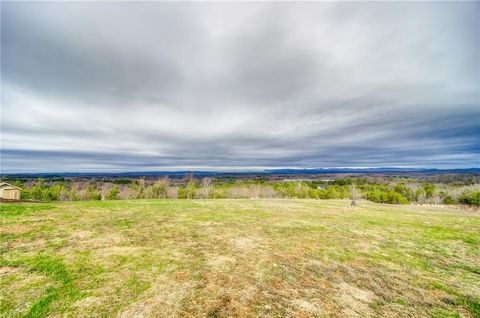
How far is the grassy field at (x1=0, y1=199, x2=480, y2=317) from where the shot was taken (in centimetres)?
405

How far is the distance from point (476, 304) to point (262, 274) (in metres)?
4.38

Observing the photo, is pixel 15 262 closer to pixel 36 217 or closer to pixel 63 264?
pixel 63 264

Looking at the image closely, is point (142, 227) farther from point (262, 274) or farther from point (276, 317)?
point (276, 317)

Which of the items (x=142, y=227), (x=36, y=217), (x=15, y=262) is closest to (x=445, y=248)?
(x=142, y=227)

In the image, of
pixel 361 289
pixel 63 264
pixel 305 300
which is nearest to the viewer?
pixel 305 300

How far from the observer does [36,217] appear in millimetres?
9664

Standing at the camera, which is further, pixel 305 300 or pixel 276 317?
pixel 305 300

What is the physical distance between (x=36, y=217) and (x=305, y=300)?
1149 centimetres

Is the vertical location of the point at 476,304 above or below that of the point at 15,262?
below

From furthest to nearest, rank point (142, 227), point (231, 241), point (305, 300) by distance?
point (142, 227), point (231, 241), point (305, 300)

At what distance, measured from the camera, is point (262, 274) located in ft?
17.8

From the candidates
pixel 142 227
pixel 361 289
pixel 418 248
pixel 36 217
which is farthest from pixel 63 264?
pixel 418 248

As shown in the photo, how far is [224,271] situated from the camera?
5.50 m

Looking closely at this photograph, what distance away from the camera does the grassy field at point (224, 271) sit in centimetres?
405
